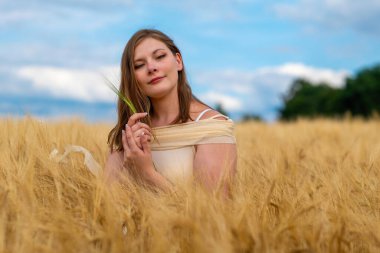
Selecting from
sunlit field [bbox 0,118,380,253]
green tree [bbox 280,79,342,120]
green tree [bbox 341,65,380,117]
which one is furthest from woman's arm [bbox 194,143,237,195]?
green tree [bbox 280,79,342,120]

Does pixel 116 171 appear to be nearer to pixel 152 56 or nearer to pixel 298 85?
pixel 152 56

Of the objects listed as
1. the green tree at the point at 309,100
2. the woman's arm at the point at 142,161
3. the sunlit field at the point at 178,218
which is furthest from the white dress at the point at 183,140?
the green tree at the point at 309,100

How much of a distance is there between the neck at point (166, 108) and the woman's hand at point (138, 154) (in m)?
0.32

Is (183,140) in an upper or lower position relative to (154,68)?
lower

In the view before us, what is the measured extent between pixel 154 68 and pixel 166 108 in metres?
0.26

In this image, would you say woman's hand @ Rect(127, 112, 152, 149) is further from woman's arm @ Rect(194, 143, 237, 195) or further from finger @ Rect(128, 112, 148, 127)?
woman's arm @ Rect(194, 143, 237, 195)

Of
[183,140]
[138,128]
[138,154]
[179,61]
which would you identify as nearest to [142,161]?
[138,154]

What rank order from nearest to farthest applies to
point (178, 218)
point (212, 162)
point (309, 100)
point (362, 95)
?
1. point (178, 218)
2. point (212, 162)
3. point (362, 95)
4. point (309, 100)

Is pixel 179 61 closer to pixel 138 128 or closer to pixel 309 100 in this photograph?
pixel 138 128

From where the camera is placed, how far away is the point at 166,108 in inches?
107

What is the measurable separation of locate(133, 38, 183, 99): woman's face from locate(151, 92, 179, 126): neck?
0.07m

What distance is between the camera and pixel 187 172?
257 cm

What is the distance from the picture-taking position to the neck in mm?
2693

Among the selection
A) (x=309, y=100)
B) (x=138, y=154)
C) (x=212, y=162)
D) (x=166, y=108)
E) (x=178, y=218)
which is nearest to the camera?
(x=178, y=218)
